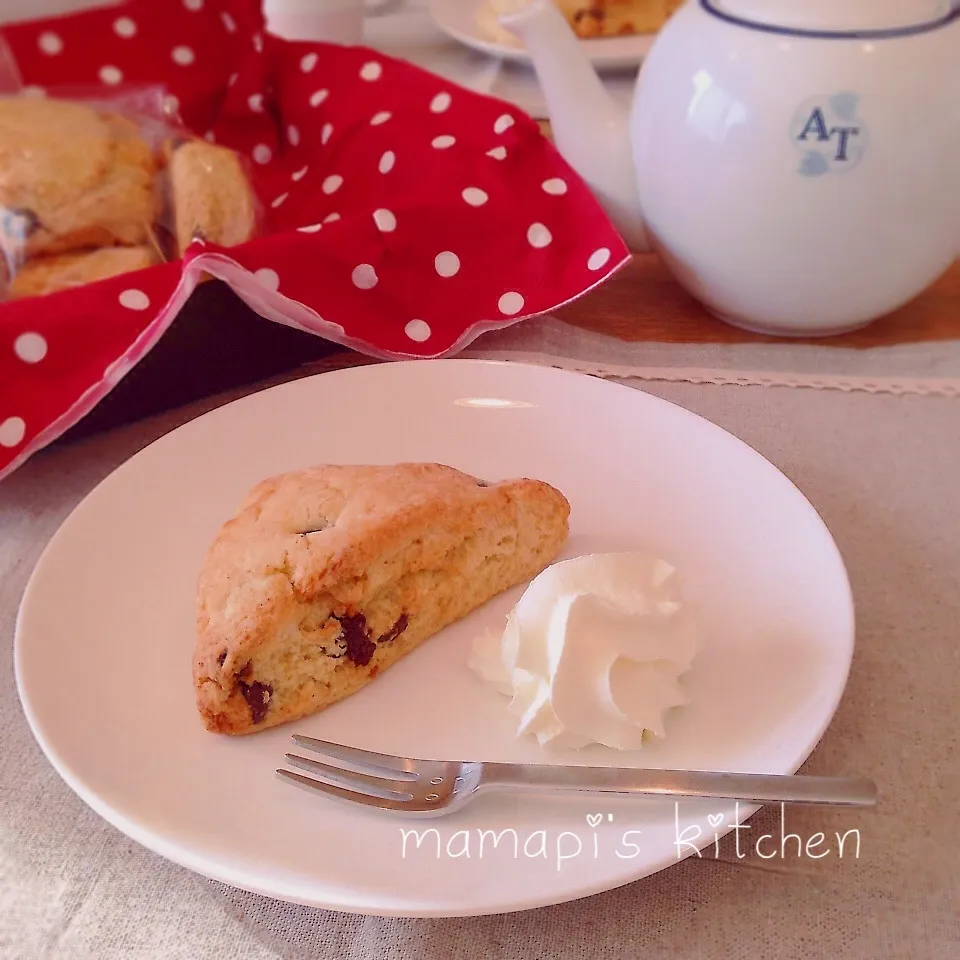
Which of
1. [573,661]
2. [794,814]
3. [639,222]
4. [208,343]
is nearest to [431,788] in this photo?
[573,661]

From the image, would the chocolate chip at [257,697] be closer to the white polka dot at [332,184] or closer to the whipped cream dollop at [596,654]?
the whipped cream dollop at [596,654]

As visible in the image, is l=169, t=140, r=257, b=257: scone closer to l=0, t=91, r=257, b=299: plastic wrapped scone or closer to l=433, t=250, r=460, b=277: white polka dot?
l=0, t=91, r=257, b=299: plastic wrapped scone

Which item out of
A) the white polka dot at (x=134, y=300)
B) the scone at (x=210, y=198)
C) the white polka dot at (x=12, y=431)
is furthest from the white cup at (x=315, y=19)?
the white polka dot at (x=12, y=431)

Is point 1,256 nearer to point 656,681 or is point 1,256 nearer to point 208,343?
point 208,343

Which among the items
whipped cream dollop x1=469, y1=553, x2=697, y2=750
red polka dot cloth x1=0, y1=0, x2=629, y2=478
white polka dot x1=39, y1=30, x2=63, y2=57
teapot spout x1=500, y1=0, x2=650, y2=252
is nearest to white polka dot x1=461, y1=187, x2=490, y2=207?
red polka dot cloth x1=0, y1=0, x2=629, y2=478

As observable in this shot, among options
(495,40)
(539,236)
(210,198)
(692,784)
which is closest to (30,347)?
(210,198)

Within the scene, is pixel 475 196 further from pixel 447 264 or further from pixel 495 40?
pixel 495 40
